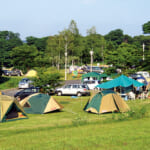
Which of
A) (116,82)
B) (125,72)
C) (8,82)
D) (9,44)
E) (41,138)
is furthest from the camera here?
(9,44)

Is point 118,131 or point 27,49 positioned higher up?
point 27,49

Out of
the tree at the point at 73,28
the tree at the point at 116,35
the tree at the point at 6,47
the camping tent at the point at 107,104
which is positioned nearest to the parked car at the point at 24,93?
the camping tent at the point at 107,104

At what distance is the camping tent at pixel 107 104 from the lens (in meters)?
16.7

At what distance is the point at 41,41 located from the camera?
3735 inches

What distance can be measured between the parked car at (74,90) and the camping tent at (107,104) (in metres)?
10.6

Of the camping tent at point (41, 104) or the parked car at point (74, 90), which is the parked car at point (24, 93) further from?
the camping tent at point (41, 104)

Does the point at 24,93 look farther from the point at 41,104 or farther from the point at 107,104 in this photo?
the point at 107,104

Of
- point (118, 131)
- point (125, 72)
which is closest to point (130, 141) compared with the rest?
point (118, 131)

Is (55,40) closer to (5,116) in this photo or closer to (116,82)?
(116,82)

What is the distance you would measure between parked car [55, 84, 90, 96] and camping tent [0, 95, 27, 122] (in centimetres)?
1254

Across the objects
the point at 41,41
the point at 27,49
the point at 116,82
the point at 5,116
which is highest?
the point at 41,41

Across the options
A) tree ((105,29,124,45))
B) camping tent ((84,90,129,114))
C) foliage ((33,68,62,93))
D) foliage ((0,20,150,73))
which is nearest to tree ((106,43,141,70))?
foliage ((0,20,150,73))

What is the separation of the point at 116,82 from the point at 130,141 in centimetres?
1469

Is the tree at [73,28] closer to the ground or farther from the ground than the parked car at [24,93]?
farther from the ground
